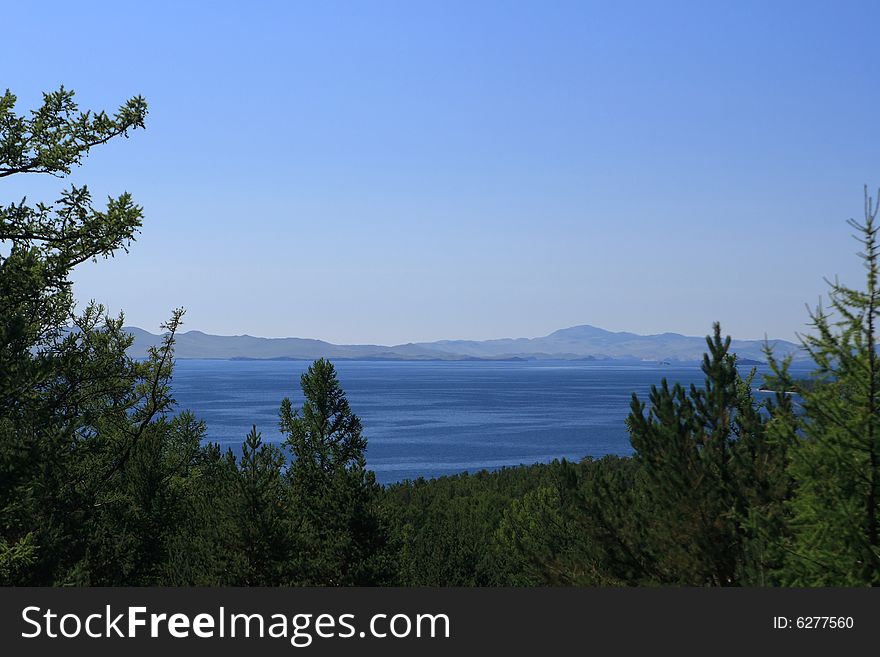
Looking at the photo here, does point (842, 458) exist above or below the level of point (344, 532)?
above

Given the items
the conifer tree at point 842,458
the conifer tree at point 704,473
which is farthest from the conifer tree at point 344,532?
the conifer tree at point 842,458

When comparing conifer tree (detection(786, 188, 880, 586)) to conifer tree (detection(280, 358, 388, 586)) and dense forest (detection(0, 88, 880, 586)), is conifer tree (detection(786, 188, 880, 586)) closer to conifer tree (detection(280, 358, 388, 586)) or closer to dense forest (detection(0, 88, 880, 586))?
dense forest (detection(0, 88, 880, 586))

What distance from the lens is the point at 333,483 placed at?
89.2 ft

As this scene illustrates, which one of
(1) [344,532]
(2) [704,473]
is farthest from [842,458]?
(1) [344,532]

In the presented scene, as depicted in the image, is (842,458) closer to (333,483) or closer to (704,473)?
(704,473)

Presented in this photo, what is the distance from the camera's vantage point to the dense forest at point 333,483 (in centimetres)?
955

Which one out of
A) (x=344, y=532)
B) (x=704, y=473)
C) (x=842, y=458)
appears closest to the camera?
(x=842, y=458)

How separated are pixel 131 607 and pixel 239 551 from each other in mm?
15128

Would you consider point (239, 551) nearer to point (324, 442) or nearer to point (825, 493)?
point (825, 493)

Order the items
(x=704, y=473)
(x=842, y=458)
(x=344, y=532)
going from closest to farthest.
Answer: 1. (x=842, y=458)
2. (x=704, y=473)
3. (x=344, y=532)

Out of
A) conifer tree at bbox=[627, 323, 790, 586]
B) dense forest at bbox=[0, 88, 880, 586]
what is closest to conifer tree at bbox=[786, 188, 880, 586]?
dense forest at bbox=[0, 88, 880, 586]

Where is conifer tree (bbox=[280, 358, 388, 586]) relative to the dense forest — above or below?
below

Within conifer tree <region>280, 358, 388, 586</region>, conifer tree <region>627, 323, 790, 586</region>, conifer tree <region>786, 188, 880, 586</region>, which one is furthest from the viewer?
conifer tree <region>280, 358, 388, 586</region>

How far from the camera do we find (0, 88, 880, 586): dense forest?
955 centimetres
